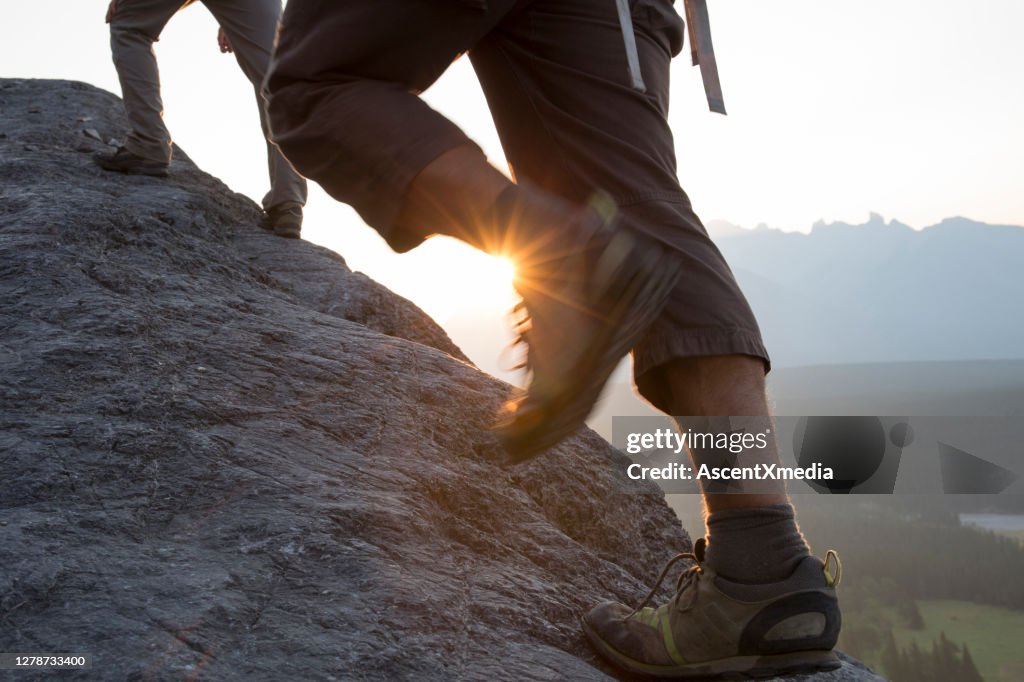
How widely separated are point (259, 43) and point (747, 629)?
16.0 feet

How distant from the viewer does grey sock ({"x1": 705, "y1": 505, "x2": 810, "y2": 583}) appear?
68.4 inches

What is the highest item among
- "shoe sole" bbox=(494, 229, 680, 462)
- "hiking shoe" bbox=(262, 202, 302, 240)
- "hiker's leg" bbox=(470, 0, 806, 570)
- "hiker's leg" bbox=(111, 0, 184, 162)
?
"hiker's leg" bbox=(111, 0, 184, 162)

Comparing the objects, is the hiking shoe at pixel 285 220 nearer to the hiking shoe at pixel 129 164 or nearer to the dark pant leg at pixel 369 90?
the hiking shoe at pixel 129 164

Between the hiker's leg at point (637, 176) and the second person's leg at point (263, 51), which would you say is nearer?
the hiker's leg at point (637, 176)

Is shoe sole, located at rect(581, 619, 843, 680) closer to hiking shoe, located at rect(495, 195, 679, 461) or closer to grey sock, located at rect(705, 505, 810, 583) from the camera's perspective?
grey sock, located at rect(705, 505, 810, 583)

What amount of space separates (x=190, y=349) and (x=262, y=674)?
4.95 ft

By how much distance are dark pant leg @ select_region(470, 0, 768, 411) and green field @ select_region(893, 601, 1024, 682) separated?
75.2 m

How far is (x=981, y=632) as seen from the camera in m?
68.8

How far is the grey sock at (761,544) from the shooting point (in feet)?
5.70

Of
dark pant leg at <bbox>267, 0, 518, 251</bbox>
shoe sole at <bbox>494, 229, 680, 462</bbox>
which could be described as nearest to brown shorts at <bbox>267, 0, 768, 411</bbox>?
dark pant leg at <bbox>267, 0, 518, 251</bbox>

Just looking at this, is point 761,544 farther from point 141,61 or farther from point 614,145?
point 141,61

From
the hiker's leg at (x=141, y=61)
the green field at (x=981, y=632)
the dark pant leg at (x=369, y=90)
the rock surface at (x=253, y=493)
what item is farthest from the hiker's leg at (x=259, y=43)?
the green field at (x=981, y=632)

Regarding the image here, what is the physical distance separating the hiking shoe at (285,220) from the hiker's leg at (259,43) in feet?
0.09

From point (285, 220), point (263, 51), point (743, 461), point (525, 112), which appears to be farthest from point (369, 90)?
point (263, 51)
